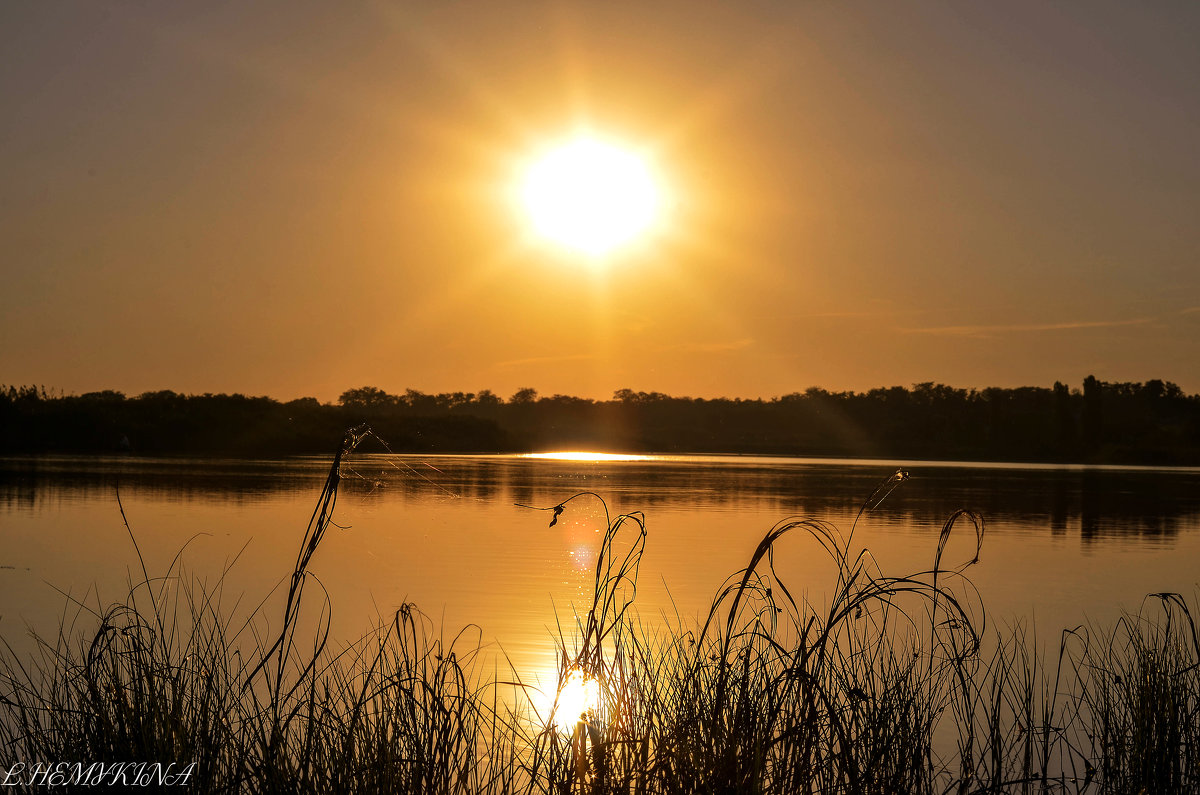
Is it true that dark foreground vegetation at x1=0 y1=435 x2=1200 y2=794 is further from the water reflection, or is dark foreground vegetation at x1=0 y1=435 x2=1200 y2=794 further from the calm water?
the water reflection

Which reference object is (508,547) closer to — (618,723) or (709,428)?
(618,723)

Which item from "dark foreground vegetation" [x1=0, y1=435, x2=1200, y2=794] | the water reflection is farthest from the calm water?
"dark foreground vegetation" [x1=0, y1=435, x2=1200, y2=794]

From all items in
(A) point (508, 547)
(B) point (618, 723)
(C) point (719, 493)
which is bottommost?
(A) point (508, 547)

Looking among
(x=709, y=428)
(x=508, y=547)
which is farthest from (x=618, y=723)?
(x=709, y=428)

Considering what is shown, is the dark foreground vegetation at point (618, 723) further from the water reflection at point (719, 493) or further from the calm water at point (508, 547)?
the water reflection at point (719, 493)

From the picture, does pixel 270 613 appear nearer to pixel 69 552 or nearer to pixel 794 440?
pixel 69 552

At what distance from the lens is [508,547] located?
18.5m

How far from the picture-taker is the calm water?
40.9ft

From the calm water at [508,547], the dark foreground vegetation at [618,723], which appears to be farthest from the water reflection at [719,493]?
the dark foreground vegetation at [618,723]

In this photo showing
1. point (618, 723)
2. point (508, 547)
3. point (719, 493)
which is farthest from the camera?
point (719, 493)

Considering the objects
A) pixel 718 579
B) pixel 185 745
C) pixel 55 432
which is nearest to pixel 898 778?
pixel 185 745

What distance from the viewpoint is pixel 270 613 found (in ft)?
36.6

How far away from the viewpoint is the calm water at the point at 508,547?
40.9ft

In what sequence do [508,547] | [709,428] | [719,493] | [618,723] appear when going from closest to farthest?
[618,723] → [508,547] → [719,493] → [709,428]
